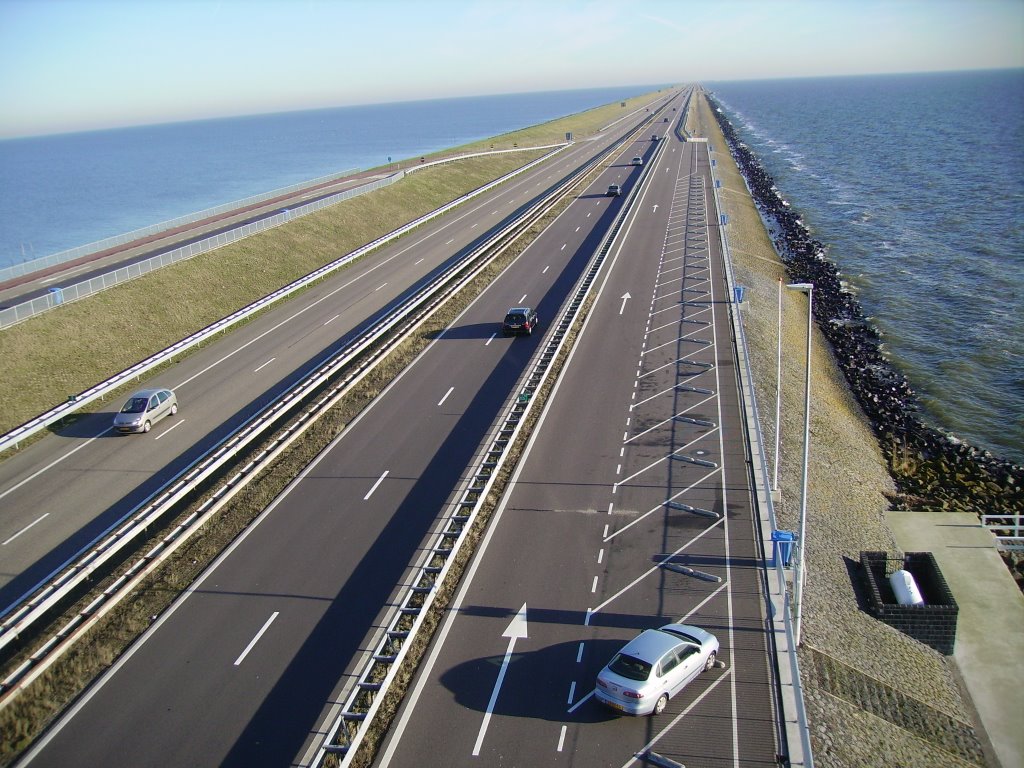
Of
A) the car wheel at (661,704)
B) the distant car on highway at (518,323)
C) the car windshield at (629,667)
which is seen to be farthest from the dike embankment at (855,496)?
the distant car on highway at (518,323)

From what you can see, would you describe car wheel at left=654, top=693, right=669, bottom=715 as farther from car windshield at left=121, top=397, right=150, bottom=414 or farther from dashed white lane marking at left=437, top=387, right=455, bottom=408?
car windshield at left=121, top=397, right=150, bottom=414

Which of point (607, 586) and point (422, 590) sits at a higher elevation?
point (422, 590)

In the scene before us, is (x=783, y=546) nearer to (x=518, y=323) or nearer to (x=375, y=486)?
(x=375, y=486)

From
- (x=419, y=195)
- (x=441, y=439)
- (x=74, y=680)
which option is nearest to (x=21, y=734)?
(x=74, y=680)

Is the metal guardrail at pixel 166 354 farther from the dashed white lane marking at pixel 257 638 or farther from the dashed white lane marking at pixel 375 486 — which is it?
the dashed white lane marking at pixel 257 638

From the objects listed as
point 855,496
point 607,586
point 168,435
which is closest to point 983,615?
point 855,496

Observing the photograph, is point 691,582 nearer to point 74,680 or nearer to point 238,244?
point 74,680
